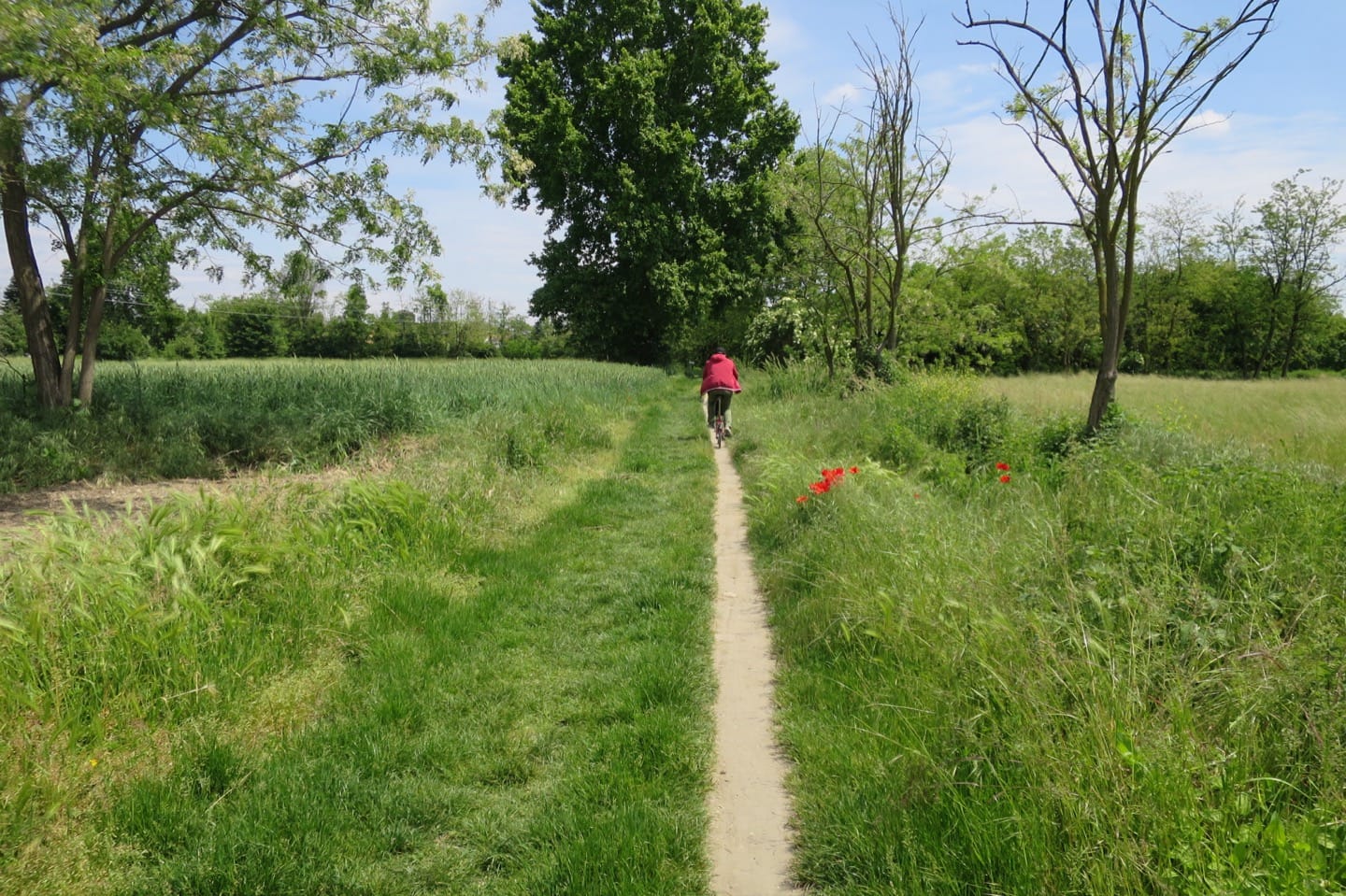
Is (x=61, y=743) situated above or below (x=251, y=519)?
below

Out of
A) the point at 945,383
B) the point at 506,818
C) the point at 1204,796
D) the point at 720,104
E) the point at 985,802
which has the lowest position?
the point at 506,818

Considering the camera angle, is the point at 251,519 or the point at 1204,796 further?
the point at 251,519

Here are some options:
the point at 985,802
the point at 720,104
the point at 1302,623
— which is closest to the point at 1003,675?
the point at 985,802

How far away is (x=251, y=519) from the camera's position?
4.98 meters

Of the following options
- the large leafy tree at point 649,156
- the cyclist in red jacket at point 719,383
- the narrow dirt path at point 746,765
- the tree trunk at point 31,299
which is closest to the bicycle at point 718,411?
the cyclist in red jacket at point 719,383

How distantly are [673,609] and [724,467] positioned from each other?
6.33 m

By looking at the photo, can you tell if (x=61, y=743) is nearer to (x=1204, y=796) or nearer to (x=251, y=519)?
(x=251, y=519)

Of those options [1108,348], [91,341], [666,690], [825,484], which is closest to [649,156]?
[91,341]

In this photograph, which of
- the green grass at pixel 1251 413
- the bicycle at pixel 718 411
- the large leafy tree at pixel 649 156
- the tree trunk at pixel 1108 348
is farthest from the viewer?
the large leafy tree at pixel 649 156

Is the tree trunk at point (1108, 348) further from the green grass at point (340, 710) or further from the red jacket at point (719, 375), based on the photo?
the red jacket at point (719, 375)

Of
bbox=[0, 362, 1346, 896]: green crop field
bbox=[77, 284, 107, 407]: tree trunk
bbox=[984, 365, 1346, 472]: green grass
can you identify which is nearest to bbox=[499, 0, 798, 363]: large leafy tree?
bbox=[984, 365, 1346, 472]: green grass

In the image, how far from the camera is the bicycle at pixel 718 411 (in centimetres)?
1354

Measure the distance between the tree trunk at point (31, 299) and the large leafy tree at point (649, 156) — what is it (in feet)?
65.5

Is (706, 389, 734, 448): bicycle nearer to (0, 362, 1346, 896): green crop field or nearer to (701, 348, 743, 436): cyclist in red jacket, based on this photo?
(701, 348, 743, 436): cyclist in red jacket
